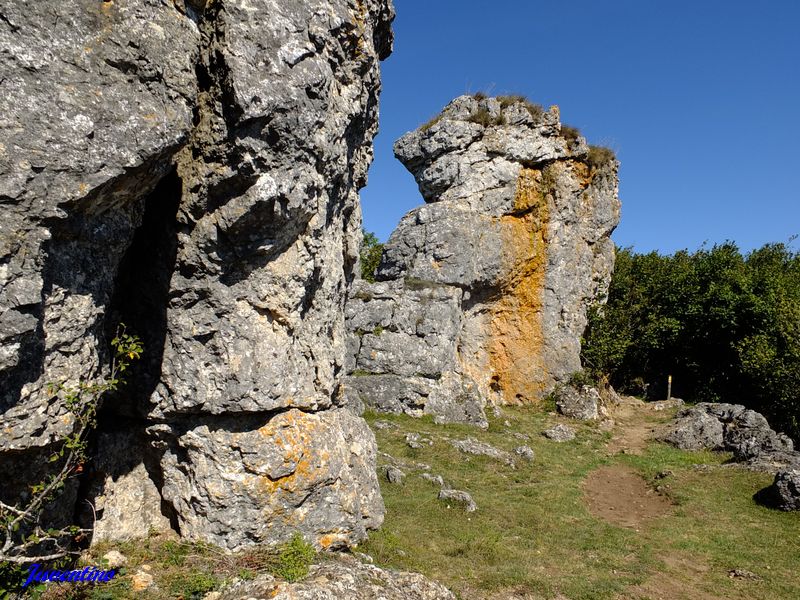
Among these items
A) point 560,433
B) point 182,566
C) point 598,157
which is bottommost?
point 182,566

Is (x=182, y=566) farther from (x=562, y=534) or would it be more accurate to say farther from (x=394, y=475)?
(x=562, y=534)

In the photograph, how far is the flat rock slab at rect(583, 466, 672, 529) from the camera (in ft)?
49.4

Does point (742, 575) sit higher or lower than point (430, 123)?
lower

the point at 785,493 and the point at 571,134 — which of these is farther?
the point at 571,134

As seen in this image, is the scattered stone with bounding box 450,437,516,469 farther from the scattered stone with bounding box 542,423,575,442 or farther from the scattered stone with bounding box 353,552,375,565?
the scattered stone with bounding box 353,552,375,565

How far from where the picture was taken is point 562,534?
12.9 metres

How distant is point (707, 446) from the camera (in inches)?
877

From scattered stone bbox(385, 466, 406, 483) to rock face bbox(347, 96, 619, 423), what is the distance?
10968 mm

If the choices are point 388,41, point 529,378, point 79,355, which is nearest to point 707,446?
point 529,378

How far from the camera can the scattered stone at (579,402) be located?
26.3m

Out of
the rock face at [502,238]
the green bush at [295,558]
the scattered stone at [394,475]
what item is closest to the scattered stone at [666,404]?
the rock face at [502,238]

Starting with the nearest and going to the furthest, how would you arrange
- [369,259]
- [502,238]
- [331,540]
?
[331,540] → [502,238] → [369,259]

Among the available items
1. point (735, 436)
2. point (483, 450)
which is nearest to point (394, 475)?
point (483, 450)

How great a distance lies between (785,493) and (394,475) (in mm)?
11362
